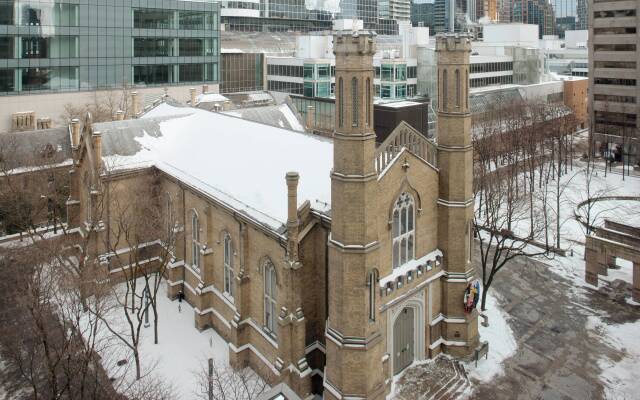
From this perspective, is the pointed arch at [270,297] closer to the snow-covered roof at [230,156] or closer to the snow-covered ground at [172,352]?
the snow-covered roof at [230,156]

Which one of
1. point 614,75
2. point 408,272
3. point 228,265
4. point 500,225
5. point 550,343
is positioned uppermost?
point 614,75

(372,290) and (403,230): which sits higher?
(403,230)

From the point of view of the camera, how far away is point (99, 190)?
32.3 metres

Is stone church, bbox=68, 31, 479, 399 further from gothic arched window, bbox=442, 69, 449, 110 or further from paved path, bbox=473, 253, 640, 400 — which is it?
paved path, bbox=473, 253, 640, 400

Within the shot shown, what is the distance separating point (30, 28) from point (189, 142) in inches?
1619

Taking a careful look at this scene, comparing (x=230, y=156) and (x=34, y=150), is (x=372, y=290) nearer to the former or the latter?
(x=230, y=156)

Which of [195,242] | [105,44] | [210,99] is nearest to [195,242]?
[195,242]

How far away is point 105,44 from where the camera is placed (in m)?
69.8

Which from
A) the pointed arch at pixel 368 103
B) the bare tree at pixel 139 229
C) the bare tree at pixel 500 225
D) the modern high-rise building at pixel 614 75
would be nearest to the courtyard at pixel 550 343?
the bare tree at pixel 500 225

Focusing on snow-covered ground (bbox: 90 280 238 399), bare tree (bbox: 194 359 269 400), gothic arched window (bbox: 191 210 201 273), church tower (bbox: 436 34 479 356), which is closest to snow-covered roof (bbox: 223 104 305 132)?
gothic arched window (bbox: 191 210 201 273)

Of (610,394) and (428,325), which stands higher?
(428,325)

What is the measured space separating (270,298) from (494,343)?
1185cm

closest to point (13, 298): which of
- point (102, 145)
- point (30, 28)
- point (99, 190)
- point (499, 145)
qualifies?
point (99, 190)

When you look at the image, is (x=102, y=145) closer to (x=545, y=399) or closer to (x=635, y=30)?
(x=545, y=399)
